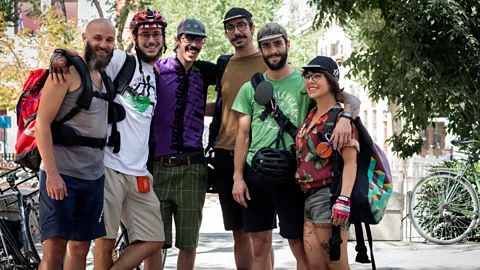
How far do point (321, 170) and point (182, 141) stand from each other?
1392 millimetres

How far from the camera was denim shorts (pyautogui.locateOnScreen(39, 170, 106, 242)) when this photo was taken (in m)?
5.53

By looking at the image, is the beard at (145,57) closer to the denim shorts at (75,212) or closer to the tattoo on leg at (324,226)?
the denim shorts at (75,212)

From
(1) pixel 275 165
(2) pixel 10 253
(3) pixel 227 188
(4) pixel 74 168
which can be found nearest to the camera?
(4) pixel 74 168

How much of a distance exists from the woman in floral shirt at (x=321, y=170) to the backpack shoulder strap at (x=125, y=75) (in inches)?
49.0

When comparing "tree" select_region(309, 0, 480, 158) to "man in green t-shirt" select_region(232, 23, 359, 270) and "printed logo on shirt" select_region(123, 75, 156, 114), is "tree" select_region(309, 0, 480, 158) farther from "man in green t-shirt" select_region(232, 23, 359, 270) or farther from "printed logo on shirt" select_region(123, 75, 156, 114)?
"printed logo on shirt" select_region(123, 75, 156, 114)

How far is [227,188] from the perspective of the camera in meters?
6.92

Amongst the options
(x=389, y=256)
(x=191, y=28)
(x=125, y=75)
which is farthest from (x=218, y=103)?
(x=389, y=256)

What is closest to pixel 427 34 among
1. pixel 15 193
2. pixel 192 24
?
pixel 192 24

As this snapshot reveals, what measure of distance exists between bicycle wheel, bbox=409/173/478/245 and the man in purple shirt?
17.6 ft

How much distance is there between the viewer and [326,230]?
18.5 feet

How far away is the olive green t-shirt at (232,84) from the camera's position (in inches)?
268

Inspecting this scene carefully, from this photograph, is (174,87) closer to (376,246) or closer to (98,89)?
(98,89)

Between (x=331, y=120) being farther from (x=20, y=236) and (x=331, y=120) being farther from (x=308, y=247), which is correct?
(x=20, y=236)

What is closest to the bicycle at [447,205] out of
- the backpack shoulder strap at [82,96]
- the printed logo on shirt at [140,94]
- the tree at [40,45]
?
the printed logo on shirt at [140,94]
